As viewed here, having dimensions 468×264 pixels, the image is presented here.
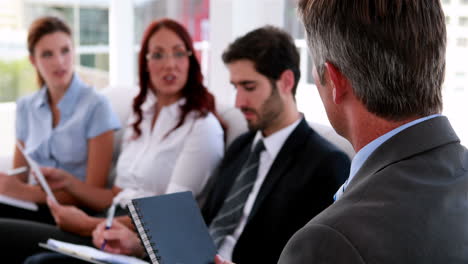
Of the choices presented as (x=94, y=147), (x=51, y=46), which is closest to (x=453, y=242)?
(x=94, y=147)

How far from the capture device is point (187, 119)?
8.45ft

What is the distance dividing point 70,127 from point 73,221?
0.61 metres

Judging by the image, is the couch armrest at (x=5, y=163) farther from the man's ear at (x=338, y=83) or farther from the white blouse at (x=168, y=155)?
the man's ear at (x=338, y=83)

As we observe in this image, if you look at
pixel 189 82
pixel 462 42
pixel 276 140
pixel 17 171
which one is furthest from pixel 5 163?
pixel 462 42

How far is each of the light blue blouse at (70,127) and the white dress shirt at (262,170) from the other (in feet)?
3.37

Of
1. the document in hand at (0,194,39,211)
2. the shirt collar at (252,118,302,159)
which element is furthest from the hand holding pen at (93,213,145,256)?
the document in hand at (0,194,39,211)

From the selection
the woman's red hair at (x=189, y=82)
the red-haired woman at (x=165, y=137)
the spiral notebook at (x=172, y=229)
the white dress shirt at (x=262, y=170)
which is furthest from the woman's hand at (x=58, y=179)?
the spiral notebook at (x=172, y=229)

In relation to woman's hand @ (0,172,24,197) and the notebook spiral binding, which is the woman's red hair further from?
the notebook spiral binding

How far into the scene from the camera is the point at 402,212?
0.85 metres

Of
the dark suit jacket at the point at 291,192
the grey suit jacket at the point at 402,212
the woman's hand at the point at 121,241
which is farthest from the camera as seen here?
the woman's hand at the point at 121,241

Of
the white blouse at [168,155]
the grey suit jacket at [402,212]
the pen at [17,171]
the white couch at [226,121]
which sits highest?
the grey suit jacket at [402,212]

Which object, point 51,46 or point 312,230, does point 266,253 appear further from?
point 51,46

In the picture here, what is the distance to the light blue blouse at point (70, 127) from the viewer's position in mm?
2889

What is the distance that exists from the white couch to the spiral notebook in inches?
27.3
